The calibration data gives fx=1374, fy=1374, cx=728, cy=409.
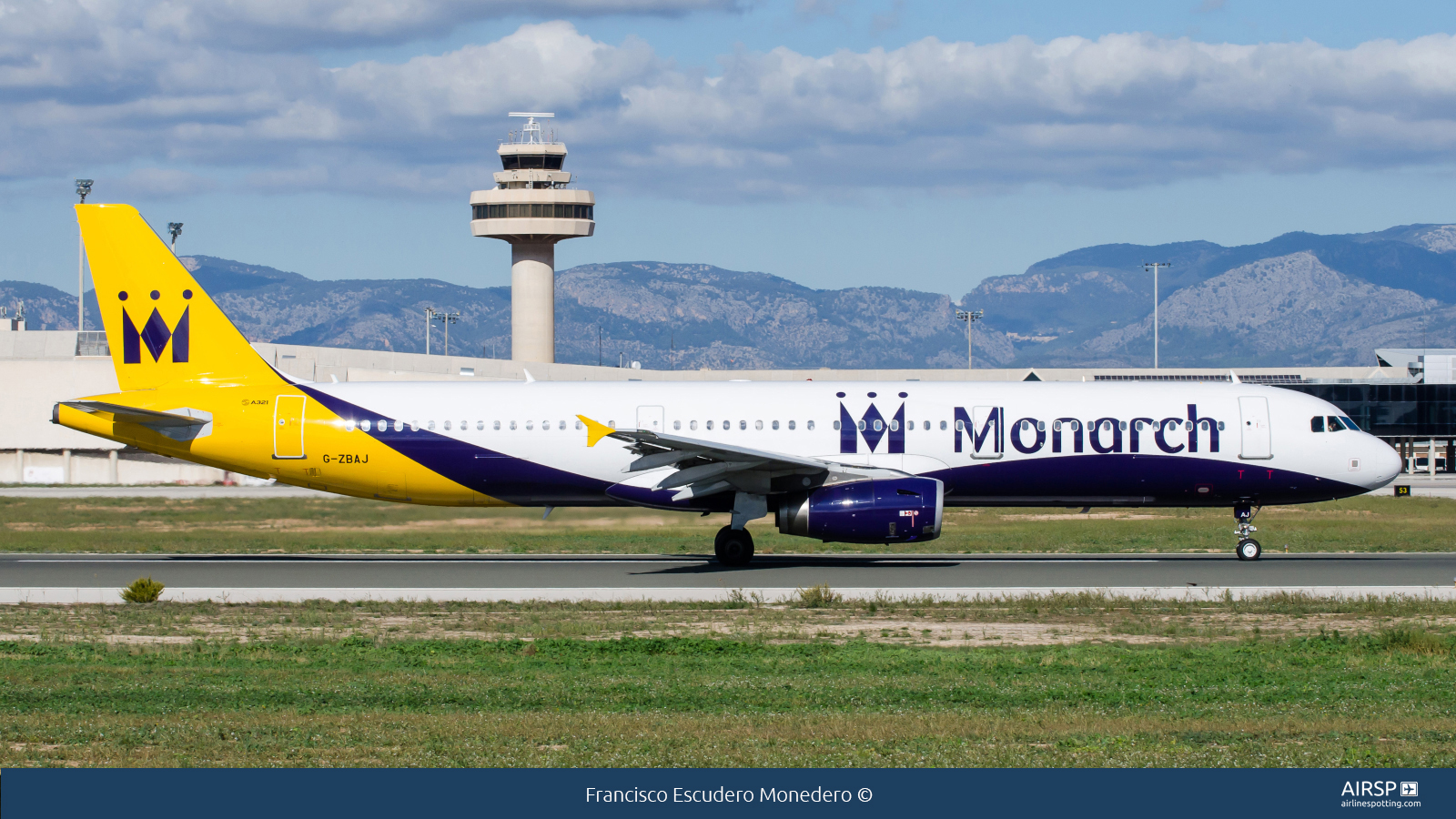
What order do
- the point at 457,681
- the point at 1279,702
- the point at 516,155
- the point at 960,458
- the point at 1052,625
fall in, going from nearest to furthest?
the point at 1279,702, the point at 457,681, the point at 1052,625, the point at 960,458, the point at 516,155

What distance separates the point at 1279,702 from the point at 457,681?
8.33 m

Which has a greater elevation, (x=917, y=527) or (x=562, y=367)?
(x=562, y=367)

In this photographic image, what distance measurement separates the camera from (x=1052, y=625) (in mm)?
19266

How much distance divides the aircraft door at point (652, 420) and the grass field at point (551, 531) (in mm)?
2604

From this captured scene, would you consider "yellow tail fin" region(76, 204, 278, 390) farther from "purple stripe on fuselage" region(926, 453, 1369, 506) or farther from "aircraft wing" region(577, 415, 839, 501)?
"purple stripe on fuselage" region(926, 453, 1369, 506)

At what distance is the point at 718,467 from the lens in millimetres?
26938

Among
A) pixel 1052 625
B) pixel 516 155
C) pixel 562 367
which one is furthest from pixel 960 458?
pixel 516 155

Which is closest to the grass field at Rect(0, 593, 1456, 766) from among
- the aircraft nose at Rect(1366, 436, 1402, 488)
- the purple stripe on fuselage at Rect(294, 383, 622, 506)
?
the purple stripe on fuselage at Rect(294, 383, 622, 506)

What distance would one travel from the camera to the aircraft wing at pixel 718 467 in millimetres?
26297

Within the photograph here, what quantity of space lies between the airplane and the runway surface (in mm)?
1434

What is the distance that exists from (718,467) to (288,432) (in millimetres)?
9022

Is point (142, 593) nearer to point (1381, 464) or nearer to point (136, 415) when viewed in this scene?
point (136, 415)

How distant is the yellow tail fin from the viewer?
2877cm
